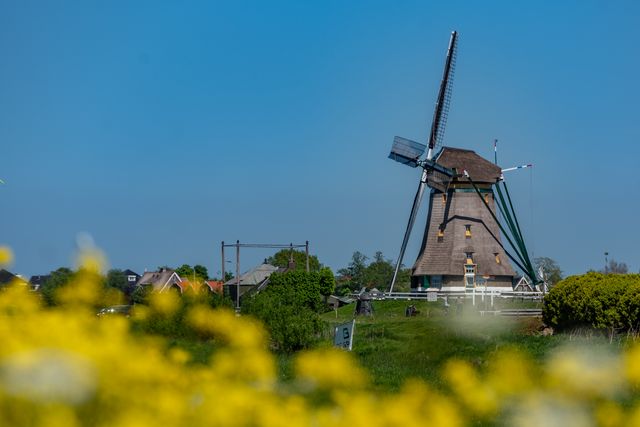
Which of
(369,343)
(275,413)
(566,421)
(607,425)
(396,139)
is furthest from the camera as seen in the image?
(396,139)

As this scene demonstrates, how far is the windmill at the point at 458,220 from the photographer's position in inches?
1684

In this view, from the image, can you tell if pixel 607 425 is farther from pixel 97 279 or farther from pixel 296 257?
pixel 296 257

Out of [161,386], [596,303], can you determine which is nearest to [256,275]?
[596,303]

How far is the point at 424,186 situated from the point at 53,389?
4082 centimetres

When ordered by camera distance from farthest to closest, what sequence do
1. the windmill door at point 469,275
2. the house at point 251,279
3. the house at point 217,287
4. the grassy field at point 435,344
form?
the house at point 251,279 < the windmill door at point 469,275 < the house at point 217,287 < the grassy field at point 435,344

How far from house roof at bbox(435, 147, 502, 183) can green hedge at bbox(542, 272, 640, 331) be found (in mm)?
19741

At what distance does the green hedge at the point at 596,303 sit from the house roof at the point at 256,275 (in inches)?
1742

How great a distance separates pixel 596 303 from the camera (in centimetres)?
2122

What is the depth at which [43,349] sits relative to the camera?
114 inches

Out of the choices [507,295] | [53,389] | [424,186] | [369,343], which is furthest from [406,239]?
[53,389]

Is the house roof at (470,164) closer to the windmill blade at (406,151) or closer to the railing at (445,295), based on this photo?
the windmill blade at (406,151)

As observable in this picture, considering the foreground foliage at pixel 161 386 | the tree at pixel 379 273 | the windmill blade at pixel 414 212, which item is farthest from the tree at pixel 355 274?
the foreground foliage at pixel 161 386

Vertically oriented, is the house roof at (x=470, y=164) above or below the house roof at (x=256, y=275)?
above

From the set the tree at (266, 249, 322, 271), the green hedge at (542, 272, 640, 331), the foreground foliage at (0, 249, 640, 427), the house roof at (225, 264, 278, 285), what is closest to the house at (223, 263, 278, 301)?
the house roof at (225, 264, 278, 285)
